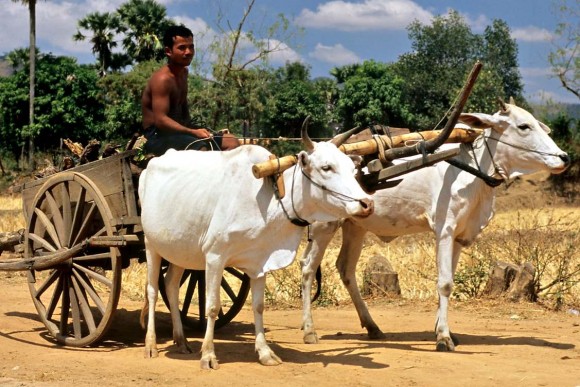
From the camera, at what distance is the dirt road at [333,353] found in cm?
637

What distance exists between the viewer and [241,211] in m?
6.75

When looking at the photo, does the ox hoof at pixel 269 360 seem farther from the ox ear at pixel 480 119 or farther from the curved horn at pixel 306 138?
the ox ear at pixel 480 119

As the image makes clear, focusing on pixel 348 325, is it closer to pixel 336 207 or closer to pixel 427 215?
pixel 427 215

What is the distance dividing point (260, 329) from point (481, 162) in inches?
103

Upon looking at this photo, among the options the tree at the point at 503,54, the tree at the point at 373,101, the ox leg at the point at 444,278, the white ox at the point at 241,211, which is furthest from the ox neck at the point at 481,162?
the tree at the point at 503,54

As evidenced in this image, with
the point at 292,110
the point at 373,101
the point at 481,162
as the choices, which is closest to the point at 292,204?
the point at 481,162

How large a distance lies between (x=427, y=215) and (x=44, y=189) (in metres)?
3.65

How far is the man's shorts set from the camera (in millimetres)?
7875

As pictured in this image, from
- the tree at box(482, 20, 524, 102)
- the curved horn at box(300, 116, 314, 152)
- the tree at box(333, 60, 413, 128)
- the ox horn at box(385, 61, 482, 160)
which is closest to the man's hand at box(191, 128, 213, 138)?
the curved horn at box(300, 116, 314, 152)

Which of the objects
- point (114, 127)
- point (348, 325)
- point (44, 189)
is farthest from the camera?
point (114, 127)

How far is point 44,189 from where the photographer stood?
327 inches

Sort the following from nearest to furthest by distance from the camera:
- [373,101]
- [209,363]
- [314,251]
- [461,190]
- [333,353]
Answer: [209,363]
[333,353]
[461,190]
[314,251]
[373,101]

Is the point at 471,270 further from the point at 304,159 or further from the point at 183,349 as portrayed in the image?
the point at 304,159

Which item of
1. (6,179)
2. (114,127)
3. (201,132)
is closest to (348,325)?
(201,132)
